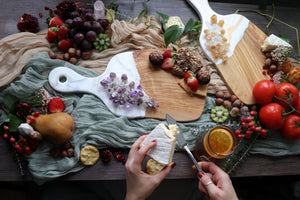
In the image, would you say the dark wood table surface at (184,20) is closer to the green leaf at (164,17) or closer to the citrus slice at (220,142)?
the green leaf at (164,17)

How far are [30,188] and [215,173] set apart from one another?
1.21 metres

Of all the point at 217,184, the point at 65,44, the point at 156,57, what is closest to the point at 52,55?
the point at 65,44

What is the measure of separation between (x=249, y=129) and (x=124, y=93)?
28.8 inches

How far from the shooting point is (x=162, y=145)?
970 millimetres

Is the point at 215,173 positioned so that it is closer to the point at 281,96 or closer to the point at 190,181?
the point at 190,181

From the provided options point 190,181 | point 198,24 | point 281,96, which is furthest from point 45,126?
point 281,96

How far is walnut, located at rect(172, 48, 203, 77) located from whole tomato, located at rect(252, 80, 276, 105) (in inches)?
13.8

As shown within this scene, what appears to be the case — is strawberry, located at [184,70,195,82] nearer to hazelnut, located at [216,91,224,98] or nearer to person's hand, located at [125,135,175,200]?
hazelnut, located at [216,91,224,98]

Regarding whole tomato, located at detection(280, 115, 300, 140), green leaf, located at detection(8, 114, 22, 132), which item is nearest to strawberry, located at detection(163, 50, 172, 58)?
whole tomato, located at detection(280, 115, 300, 140)

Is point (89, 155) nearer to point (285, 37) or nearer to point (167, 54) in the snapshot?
point (167, 54)

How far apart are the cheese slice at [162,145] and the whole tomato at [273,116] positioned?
572mm

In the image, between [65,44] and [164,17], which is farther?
[164,17]

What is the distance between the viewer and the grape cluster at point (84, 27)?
4.09 ft

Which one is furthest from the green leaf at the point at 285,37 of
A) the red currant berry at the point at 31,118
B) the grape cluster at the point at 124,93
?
the red currant berry at the point at 31,118
